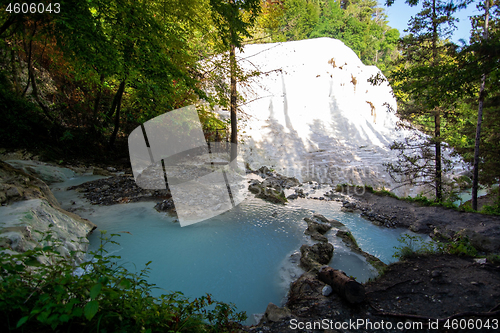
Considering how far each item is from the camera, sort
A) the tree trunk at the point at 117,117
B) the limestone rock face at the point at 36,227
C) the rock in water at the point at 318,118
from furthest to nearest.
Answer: the rock in water at the point at 318,118
the tree trunk at the point at 117,117
the limestone rock face at the point at 36,227

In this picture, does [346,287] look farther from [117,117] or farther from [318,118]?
[318,118]

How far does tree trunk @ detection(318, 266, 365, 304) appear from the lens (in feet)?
11.2

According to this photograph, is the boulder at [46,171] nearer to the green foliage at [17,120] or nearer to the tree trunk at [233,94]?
the green foliage at [17,120]

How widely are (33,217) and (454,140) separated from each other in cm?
1322

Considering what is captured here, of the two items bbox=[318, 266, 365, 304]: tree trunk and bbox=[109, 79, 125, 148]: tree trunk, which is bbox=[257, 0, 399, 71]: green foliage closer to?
bbox=[109, 79, 125, 148]: tree trunk

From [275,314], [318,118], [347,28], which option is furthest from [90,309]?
[347,28]

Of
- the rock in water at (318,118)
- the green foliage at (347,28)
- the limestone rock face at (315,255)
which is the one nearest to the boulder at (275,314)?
the limestone rock face at (315,255)

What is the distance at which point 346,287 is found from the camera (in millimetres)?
3461

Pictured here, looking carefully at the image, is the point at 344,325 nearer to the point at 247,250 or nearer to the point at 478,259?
the point at 247,250

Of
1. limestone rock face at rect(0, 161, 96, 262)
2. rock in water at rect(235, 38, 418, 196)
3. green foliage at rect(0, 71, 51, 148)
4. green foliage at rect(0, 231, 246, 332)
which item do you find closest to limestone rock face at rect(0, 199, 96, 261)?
limestone rock face at rect(0, 161, 96, 262)

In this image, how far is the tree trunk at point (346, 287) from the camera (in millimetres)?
3400

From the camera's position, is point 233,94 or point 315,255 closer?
point 315,255

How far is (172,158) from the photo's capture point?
12750mm

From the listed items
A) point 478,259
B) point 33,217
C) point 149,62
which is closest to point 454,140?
point 478,259
